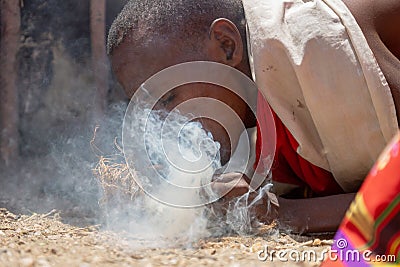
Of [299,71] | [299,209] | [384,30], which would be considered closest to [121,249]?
[299,209]

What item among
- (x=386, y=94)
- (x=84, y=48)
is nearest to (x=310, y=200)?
(x=386, y=94)

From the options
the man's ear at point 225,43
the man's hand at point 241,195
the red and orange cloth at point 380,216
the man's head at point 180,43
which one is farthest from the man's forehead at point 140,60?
the red and orange cloth at point 380,216

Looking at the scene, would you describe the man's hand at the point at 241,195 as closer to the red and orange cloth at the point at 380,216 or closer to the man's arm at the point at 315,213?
the man's arm at the point at 315,213

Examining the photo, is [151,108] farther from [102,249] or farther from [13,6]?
[13,6]

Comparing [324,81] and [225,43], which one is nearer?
[324,81]

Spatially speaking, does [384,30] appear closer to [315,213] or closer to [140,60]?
[315,213]

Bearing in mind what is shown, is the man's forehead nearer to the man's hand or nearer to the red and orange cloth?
the man's hand

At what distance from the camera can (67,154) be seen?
8.84ft

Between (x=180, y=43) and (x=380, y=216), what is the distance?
3.05ft

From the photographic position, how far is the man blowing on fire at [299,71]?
4.90 feet

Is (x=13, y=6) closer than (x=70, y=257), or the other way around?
(x=70, y=257)

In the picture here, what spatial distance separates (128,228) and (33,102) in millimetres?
1461

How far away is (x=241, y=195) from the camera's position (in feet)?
5.04

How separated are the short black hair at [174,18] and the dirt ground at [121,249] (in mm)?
524
